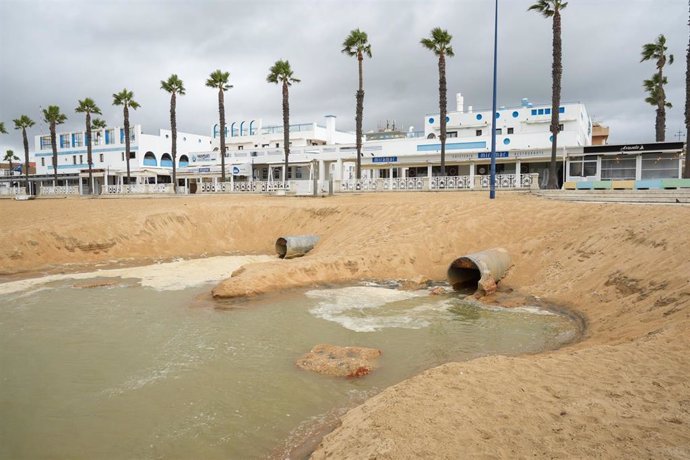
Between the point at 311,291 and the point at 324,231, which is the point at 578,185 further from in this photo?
the point at 311,291

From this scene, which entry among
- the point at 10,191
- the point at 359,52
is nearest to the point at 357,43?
the point at 359,52

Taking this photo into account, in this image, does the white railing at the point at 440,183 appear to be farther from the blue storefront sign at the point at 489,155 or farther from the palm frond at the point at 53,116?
the palm frond at the point at 53,116

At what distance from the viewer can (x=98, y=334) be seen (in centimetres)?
985

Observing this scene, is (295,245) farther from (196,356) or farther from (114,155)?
(114,155)

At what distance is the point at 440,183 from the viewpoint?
3100 cm

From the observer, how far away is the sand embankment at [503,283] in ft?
14.9

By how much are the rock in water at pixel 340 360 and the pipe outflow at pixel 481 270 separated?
5836mm

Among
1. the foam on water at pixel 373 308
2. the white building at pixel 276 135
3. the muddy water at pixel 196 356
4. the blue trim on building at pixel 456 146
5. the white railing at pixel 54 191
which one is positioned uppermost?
the white building at pixel 276 135

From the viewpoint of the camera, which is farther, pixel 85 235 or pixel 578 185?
pixel 578 185

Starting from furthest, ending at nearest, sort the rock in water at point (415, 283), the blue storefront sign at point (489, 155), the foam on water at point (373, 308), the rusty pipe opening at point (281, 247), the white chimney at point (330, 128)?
the white chimney at point (330, 128) < the blue storefront sign at point (489, 155) < the rusty pipe opening at point (281, 247) < the rock in water at point (415, 283) < the foam on water at point (373, 308)

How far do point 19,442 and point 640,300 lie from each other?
11175 mm

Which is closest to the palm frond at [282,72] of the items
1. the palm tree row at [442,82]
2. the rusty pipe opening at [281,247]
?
the palm tree row at [442,82]

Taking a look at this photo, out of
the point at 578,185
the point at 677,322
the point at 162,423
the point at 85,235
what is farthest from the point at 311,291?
the point at 578,185

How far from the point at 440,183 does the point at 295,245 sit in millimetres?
14787
